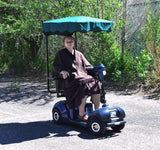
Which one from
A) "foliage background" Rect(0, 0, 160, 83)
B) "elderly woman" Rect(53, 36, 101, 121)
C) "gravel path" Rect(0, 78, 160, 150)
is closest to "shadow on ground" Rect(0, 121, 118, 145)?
"gravel path" Rect(0, 78, 160, 150)

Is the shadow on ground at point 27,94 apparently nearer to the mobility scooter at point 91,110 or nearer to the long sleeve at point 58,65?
the mobility scooter at point 91,110

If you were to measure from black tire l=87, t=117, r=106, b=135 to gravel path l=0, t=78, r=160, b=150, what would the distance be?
9cm

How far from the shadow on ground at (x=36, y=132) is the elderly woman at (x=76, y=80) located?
29 cm

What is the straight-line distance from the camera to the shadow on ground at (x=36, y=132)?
4414mm

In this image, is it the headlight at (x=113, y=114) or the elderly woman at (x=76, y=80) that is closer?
the headlight at (x=113, y=114)

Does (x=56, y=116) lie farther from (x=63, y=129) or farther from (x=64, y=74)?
(x=64, y=74)

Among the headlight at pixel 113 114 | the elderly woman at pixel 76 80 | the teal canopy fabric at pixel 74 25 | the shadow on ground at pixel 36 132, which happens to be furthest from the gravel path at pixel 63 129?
the teal canopy fabric at pixel 74 25

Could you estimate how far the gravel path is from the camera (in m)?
4.07

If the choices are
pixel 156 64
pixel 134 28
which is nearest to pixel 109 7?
pixel 134 28

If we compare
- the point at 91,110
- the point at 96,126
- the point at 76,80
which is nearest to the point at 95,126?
the point at 96,126

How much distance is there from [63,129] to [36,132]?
0.46 m

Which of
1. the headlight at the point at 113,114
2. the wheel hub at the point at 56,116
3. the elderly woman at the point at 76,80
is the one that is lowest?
the wheel hub at the point at 56,116

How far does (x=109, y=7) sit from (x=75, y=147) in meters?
5.67

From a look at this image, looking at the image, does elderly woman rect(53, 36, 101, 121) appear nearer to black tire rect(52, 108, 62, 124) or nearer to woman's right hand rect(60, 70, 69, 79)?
woman's right hand rect(60, 70, 69, 79)
